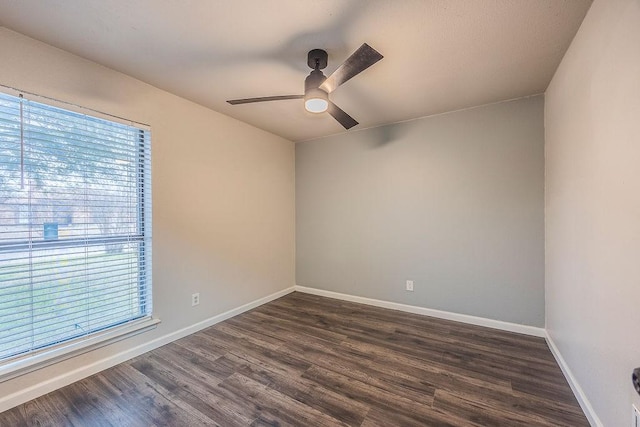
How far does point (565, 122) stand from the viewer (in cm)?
189

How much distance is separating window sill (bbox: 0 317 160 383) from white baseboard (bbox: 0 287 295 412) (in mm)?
119

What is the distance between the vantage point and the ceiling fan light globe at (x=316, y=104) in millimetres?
1749

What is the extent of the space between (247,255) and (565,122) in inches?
130

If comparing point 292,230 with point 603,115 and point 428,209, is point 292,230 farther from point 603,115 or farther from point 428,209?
point 603,115

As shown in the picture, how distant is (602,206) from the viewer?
135 cm

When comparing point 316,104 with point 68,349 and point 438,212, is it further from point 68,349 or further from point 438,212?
point 68,349

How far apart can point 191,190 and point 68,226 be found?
38.8 inches

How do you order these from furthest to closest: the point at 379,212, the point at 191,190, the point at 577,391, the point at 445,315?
the point at 379,212 → the point at 445,315 → the point at 191,190 → the point at 577,391

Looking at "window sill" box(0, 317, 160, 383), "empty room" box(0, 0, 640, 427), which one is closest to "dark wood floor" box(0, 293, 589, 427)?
"empty room" box(0, 0, 640, 427)

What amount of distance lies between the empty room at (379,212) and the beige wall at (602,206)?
0.06ft

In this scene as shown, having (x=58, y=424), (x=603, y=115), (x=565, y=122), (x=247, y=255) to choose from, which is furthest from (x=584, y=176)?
(x=58, y=424)

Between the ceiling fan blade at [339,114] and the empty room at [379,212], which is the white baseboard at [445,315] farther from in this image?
the ceiling fan blade at [339,114]

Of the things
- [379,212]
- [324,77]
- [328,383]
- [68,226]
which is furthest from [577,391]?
[68,226]

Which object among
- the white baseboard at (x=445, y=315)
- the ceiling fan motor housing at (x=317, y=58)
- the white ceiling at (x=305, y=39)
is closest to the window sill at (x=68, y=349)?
the white ceiling at (x=305, y=39)
